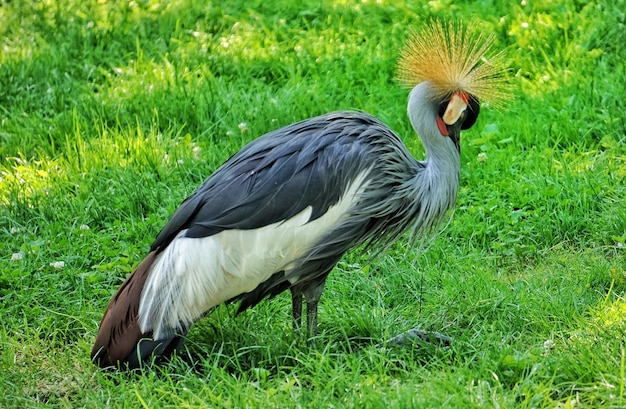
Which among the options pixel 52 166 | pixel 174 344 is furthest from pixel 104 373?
pixel 52 166

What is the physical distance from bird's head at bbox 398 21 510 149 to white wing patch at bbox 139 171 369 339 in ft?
1.42

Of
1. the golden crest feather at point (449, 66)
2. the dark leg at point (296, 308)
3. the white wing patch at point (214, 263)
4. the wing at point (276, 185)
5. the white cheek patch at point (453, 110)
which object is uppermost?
the golden crest feather at point (449, 66)

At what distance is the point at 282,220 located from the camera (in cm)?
324

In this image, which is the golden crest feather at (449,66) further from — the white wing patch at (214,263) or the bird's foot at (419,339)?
the bird's foot at (419,339)

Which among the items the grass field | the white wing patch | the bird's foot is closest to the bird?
the white wing patch

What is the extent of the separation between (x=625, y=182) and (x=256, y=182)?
1866 mm

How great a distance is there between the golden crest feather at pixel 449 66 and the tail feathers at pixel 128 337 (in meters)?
1.18

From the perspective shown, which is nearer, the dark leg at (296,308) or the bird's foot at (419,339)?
the bird's foot at (419,339)

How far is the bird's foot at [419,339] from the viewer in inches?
132

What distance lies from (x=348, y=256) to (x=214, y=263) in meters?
1.07

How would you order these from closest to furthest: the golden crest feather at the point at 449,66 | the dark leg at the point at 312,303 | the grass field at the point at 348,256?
1. the grass field at the point at 348,256
2. the dark leg at the point at 312,303
3. the golden crest feather at the point at 449,66

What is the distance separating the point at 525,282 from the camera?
383cm

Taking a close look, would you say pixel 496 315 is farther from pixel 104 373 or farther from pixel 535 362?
pixel 104 373

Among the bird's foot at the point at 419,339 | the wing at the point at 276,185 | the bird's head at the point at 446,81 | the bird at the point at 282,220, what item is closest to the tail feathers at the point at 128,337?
the bird at the point at 282,220
